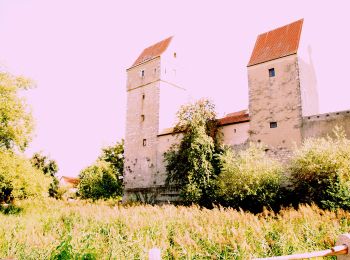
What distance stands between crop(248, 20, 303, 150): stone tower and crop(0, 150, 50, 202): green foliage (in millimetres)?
13980

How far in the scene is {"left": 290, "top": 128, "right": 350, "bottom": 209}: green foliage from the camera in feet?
41.7

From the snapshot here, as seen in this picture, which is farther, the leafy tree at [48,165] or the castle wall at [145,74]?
the leafy tree at [48,165]

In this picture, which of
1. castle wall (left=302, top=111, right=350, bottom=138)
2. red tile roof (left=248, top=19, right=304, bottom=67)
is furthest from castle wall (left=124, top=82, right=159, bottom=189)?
castle wall (left=302, top=111, right=350, bottom=138)

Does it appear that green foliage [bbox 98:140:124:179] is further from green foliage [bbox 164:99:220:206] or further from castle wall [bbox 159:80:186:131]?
green foliage [bbox 164:99:220:206]

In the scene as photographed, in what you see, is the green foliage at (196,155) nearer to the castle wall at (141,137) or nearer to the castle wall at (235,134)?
the castle wall at (235,134)

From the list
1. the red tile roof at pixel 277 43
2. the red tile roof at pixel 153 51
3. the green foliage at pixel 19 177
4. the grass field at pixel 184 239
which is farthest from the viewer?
the red tile roof at pixel 153 51

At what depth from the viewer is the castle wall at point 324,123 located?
55.8 ft

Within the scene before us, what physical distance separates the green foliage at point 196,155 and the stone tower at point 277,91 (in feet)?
10.00

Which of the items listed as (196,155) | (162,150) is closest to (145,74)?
(162,150)

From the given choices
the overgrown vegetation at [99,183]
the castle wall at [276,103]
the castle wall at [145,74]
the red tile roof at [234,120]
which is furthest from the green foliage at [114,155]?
the castle wall at [276,103]

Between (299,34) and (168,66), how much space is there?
12.3 meters

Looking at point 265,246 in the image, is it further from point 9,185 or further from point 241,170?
point 9,185

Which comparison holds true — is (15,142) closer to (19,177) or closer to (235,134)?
(19,177)

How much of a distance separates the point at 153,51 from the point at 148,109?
6.09 m
